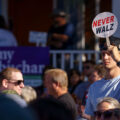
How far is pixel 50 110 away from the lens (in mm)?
1779

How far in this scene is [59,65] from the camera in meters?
9.98

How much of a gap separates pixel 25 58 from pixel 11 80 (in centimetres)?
367

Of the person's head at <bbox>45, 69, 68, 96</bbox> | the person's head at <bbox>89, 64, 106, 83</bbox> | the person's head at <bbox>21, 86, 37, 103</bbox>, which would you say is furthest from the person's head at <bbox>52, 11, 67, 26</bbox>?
the person's head at <bbox>21, 86, 37, 103</bbox>

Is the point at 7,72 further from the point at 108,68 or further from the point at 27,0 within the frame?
the point at 27,0

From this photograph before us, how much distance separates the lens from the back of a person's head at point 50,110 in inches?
69.6

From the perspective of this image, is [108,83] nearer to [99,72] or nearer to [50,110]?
[99,72]

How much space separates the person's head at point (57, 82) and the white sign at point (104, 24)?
5.15ft

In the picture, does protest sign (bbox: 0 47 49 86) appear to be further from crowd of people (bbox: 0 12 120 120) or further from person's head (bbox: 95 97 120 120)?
person's head (bbox: 95 97 120 120)


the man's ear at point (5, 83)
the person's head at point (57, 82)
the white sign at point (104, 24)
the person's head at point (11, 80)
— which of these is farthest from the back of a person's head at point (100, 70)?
the white sign at point (104, 24)

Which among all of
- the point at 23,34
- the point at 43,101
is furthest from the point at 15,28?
the point at 43,101

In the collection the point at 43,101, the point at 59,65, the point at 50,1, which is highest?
the point at 50,1

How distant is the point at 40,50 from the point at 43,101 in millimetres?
7139

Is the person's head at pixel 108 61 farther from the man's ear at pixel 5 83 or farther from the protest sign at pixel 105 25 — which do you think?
the man's ear at pixel 5 83

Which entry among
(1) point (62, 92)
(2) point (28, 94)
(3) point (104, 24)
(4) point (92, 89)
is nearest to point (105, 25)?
(3) point (104, 24)
